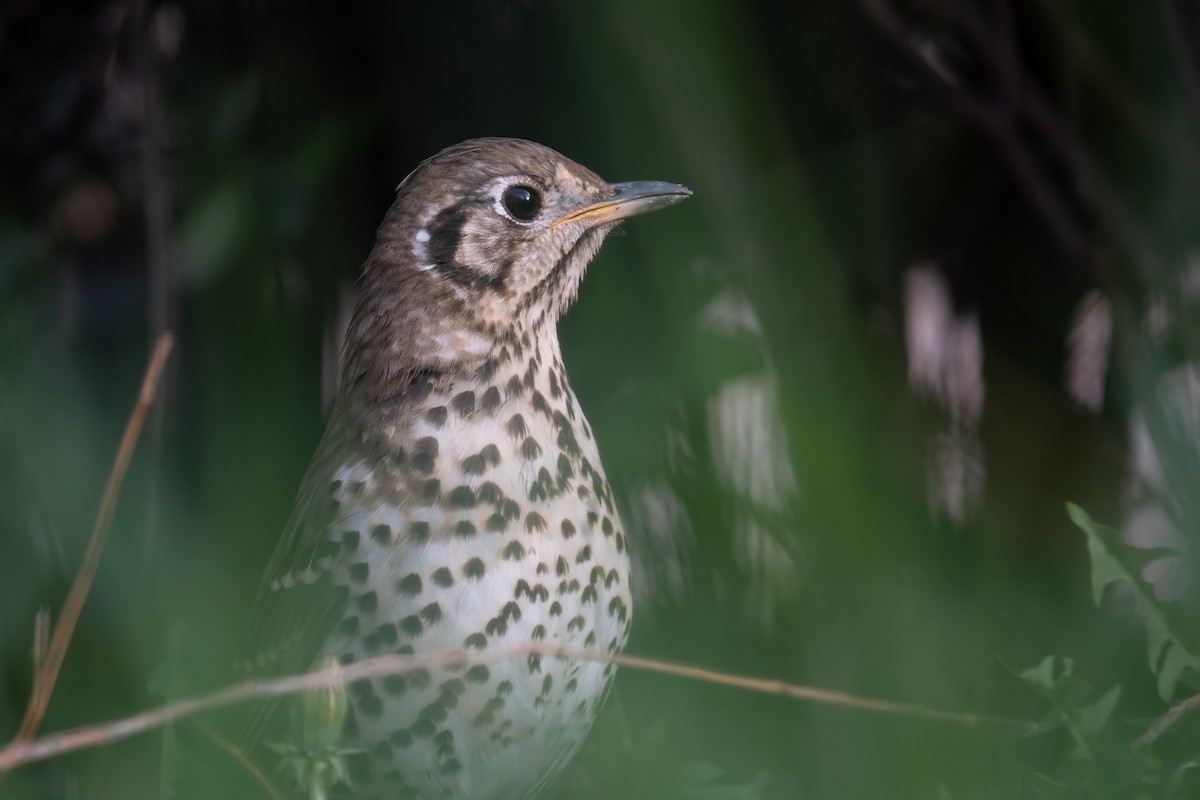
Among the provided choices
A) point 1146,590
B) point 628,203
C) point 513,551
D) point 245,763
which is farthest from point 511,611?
point 1146,590

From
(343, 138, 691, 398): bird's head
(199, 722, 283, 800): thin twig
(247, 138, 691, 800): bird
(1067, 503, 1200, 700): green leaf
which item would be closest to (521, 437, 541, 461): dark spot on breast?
(247, 138, 691, 800): bird

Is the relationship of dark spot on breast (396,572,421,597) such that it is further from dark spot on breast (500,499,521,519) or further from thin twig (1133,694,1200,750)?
thin twig (1133,694,1200,750)

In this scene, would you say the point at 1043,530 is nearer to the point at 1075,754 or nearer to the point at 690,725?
the point at 690,725

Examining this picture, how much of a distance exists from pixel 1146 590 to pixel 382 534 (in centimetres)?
68

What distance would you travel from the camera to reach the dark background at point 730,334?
1.12 metres

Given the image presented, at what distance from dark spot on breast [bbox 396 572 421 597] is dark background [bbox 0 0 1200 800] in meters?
0.17

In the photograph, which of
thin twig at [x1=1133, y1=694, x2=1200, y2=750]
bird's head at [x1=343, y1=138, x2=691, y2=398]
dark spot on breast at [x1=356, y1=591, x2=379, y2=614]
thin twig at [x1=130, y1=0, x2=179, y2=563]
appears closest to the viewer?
thin twig at [x1=1133, y1=694, x2=1200, y2=750]

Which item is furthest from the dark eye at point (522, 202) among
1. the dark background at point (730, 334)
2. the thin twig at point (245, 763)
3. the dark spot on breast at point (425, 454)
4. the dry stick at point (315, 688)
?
the thin twig at point (245, 763)

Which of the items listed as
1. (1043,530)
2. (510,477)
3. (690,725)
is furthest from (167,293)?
(1043,530)

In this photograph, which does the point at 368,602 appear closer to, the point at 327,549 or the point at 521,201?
the point at 327,549

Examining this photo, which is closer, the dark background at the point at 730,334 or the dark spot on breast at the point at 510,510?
the dark background at the point at 730,334

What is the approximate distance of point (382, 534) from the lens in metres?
1.26

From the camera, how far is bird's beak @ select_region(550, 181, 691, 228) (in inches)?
49.8

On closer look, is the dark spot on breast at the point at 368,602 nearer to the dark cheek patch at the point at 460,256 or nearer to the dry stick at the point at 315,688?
the dry stick at the point at 315,688
